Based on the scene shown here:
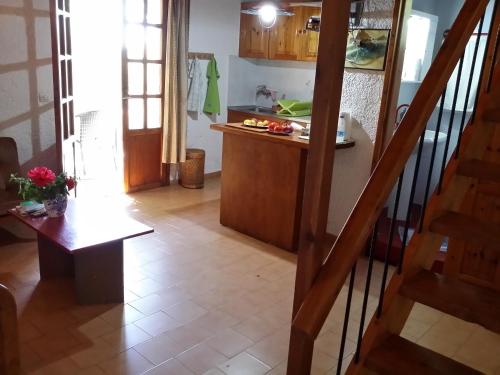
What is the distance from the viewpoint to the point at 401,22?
3.34 meters

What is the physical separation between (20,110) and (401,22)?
334 cm

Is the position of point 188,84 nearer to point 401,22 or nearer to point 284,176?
point 284,176

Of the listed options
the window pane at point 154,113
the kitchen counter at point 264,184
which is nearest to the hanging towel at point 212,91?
the window pane at point 154,113

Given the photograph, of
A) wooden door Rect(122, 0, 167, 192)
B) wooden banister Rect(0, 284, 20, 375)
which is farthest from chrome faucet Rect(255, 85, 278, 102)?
wooden banister Rect(0, 284, 20, 375)

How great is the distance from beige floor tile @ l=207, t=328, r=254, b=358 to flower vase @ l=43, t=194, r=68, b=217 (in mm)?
1299

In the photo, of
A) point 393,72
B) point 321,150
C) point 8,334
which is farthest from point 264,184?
point 8,334

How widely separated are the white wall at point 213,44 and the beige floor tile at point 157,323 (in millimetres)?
3280

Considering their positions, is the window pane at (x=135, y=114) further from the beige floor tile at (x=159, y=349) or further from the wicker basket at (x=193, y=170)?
the beige floor tile at (x=159, y=349)

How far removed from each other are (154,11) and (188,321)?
3.48 m

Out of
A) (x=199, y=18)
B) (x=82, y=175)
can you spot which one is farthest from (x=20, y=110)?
(x=199, y=18)

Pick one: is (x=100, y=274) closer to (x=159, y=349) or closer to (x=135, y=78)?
(x=159, y=349)

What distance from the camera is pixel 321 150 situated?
56.9 inches

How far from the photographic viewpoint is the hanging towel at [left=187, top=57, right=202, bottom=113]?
5512 millimetres

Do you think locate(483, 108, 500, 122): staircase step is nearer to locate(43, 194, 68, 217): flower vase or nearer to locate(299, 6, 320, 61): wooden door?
locate(43, 194, 68, 217): flower vase
